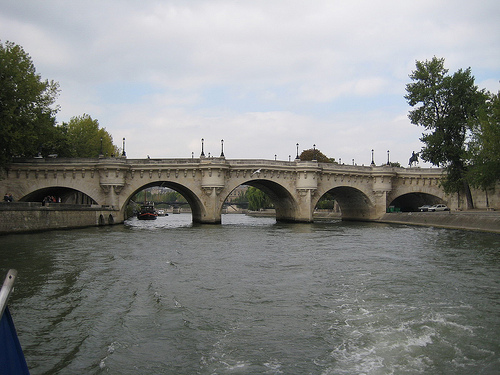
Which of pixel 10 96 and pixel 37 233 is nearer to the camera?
pixel 37 233

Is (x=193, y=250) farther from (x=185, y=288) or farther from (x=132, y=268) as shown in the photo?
(x=185, y=288)

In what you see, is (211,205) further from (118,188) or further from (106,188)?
(106,188)

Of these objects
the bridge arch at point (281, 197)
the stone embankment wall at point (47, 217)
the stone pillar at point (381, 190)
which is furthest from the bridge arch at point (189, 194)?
the stone pillar at point (381, 190)

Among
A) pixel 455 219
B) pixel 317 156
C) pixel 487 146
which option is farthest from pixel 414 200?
pixel 487 146

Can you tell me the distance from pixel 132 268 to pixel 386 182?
49.5 m

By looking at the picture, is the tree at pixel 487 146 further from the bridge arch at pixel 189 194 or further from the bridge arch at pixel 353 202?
the bridge arch at pixel 189 194

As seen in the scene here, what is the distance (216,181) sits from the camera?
5331cm

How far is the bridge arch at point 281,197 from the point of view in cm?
5906

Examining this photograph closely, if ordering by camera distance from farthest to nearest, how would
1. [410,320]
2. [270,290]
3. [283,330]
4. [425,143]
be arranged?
[425,143], [270,290], [410,320], [283,330]

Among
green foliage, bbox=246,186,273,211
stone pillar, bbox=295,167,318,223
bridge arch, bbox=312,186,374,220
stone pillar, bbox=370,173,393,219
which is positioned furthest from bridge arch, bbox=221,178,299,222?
green foliage, bbox=246,186,273,211

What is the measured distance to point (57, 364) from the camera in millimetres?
8898

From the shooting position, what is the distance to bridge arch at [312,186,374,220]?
6425cm

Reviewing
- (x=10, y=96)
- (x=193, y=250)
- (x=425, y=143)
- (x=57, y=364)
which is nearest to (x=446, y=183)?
(x=425, y=143)

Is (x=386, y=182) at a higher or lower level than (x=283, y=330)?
higher
